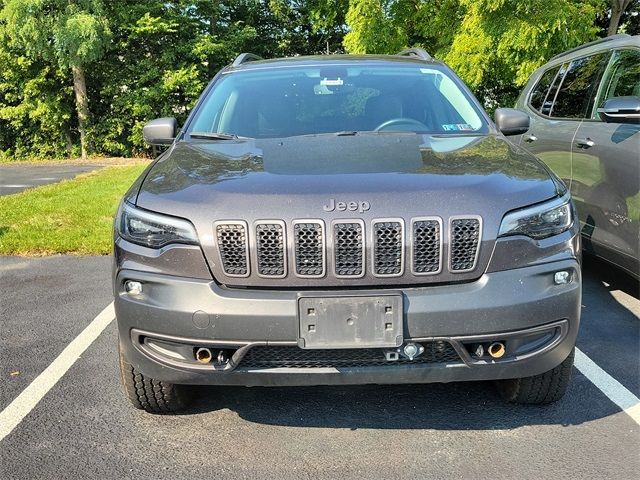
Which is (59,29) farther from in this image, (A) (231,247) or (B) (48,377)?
(A) (231,247)

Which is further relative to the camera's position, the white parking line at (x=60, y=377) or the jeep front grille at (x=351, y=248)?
the white parking line at (x=60, y=377)

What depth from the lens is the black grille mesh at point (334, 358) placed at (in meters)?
2.46

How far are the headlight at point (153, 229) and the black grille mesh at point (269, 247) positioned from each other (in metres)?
0.26

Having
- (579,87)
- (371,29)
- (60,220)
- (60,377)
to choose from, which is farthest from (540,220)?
(371,29)

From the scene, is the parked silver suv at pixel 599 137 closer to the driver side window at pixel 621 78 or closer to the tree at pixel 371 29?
the driver side window at pixel 621 78

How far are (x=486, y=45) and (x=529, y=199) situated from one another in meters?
11.9

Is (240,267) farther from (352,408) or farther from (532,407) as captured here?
(532,407)

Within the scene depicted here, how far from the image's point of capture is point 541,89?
588 centimetres

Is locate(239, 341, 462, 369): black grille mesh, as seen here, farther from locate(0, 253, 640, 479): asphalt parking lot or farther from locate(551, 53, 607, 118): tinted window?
locate(551, 53, 607, 118): tinted window

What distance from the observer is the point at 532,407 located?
3018 mm

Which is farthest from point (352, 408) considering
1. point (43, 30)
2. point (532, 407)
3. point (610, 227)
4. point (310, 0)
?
point (310, 0)

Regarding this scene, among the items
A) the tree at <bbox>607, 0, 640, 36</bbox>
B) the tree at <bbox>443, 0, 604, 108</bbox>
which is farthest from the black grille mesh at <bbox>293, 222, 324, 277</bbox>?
the tree at <bbox>607, 0, 640, 36</bbox>

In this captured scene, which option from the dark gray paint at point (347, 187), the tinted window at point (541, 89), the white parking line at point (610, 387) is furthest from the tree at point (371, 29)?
the dark gray paint at point (347, 187)

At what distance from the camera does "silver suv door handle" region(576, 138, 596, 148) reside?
446 centimetres
